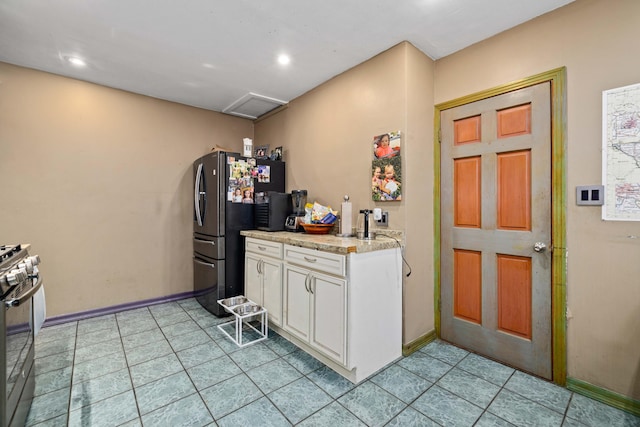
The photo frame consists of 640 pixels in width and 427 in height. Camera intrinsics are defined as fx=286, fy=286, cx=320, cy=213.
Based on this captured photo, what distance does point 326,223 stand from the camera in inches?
109

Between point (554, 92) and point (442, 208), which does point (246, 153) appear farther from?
point (554, 92)

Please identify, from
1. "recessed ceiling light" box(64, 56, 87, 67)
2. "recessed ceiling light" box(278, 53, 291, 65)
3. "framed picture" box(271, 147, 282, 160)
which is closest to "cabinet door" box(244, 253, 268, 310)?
"framed picture" box(271, 147, 282, 160)

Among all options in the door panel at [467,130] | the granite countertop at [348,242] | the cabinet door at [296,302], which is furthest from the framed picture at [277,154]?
the door panel at [467,130]

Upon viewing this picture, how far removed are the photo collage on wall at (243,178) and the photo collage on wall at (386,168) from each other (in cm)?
149

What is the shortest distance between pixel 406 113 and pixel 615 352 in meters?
2.10

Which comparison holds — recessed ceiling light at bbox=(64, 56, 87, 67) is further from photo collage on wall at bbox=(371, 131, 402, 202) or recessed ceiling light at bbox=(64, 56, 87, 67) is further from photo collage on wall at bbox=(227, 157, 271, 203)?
photo collage on wall at bbox=(371, 131, 402, 202)

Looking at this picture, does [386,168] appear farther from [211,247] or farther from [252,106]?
[252,106]

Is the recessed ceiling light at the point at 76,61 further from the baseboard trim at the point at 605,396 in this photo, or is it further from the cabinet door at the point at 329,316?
the baseboard trim at the point at 605,396

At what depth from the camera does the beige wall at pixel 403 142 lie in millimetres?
2391

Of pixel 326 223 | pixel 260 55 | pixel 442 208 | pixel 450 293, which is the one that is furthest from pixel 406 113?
pixel 450 293

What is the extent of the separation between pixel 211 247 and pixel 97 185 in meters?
1.47

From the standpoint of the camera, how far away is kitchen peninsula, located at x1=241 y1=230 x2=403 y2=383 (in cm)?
197

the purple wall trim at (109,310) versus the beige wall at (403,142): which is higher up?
the beige wall at (403,142)

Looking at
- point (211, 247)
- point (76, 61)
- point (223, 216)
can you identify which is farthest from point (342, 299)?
point (76, 61)
